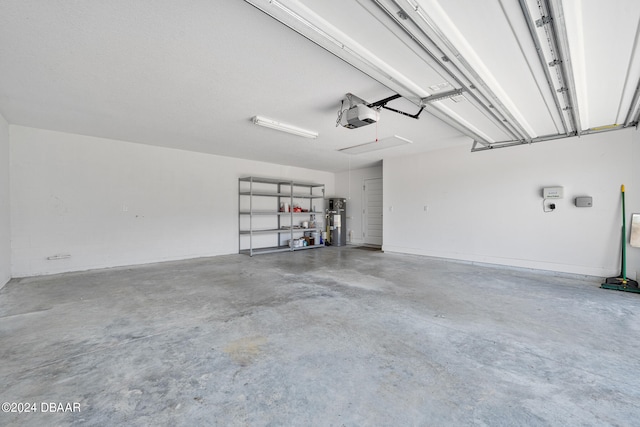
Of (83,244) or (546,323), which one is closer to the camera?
(546,323)

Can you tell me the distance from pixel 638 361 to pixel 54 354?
445 cm

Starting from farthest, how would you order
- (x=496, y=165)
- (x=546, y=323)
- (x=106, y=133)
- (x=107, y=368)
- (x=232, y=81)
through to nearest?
1. (x=496, y=165)
2. (x=106, y=133)
3. (x=232, y=81)
4. (x=546, y=323)
5. (x=107, y=368)

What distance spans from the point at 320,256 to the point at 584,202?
4.99m

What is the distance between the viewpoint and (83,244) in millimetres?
4809

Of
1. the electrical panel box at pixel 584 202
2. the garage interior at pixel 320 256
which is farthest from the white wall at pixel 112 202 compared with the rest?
the electrical panel box at pixel 584 202

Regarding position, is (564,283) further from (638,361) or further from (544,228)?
(638,361)

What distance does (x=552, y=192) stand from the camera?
14.7 ft

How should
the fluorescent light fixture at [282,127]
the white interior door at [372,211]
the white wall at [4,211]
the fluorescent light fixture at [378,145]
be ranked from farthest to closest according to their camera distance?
the white interior door at [372,211]
the fluorescent light fixture at [378,145]
the fluorescent light fixture at [282,127]
the white wall at [4,211]

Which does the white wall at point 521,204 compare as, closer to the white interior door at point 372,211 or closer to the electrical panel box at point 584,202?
the electrical panel box at point 584,202

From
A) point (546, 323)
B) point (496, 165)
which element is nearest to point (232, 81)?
point (546, 323)

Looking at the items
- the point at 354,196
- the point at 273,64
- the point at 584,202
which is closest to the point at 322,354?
the point at 273,64

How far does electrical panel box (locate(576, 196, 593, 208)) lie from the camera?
4.22m

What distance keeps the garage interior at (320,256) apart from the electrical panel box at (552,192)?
0.04m

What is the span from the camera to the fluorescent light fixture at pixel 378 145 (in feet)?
16.4
